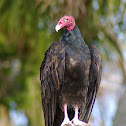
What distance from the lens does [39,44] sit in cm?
1035

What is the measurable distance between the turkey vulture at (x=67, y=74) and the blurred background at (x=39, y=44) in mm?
696

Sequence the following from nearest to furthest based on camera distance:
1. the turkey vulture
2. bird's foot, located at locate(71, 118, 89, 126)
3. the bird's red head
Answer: bird's foot, located at locate(71, 118, 89, 126) < the turkey vulture < the bird's red head

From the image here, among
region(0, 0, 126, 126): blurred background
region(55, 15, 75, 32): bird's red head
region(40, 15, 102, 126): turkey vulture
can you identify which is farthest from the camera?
region(0, 0, 126, 126): blurred background

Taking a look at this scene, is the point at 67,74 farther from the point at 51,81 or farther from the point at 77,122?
the point at 77,122

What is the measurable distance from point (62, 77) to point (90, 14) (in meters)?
3.03

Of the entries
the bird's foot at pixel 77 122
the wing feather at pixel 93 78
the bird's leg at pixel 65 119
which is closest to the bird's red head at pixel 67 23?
the wing feather at pixel 93 78

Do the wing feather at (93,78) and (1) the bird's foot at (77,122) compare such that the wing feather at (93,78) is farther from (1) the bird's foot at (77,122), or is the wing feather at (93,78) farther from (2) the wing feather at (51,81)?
(2) the wing feather at (51,81)

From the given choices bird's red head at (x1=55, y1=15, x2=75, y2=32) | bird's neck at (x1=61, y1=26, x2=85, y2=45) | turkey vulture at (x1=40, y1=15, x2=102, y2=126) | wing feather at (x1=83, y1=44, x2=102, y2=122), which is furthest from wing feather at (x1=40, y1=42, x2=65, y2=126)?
wing feather at (x1=83, y1=44, x2=102, y2=122)

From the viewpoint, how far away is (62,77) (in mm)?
5648

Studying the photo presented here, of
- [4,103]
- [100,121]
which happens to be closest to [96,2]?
[100,121]

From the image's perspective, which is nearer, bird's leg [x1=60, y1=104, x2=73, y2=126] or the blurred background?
bird's leg [x1=60, y1=104, x2=73, y2=126]

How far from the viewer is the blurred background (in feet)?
26.3

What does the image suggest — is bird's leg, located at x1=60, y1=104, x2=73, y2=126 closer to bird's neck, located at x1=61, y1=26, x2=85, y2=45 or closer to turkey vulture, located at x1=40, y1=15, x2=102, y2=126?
turkey vulture, located at x1=40, y1=15, x2=102, y2=126

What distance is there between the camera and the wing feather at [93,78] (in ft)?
19.3
